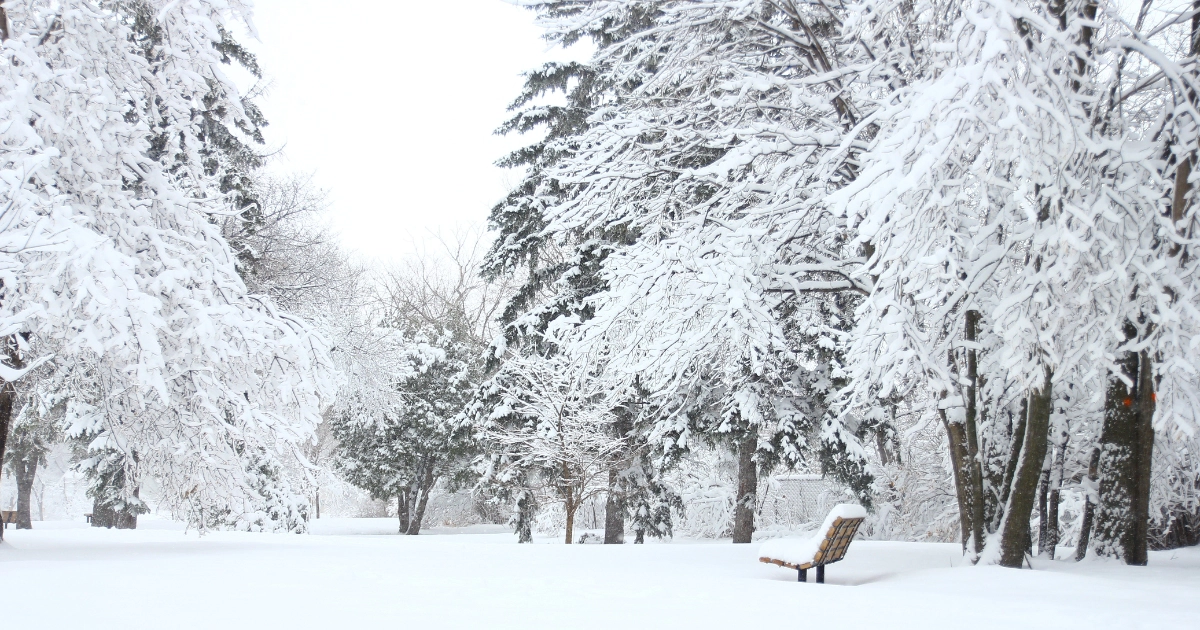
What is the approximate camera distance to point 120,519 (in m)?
18.0

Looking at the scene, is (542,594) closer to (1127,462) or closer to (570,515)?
(1127,462)

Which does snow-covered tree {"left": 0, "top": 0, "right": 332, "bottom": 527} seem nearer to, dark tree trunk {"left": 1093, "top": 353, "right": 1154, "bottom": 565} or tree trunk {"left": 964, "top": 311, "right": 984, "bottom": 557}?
tree trunk {"left": 964, "top": 311, "right": 984, "bottom": 557}

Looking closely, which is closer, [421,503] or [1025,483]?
[1025,483]

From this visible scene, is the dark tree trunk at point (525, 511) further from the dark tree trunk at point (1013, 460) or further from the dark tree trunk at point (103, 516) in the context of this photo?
the dark tree trunk at point (103, 516)

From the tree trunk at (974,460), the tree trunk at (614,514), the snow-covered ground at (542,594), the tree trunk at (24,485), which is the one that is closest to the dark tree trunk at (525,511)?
the tree trunk at (614,514)

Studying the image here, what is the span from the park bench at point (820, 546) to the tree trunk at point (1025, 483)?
4.08 feet

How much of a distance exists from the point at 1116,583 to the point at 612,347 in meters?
4.83

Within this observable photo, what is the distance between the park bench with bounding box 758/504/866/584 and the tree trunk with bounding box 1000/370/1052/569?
124 cm

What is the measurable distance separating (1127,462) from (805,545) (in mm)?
3215

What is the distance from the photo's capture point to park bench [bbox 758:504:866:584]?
254 inches

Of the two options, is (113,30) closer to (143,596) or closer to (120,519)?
(143,596)

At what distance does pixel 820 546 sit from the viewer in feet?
21.1

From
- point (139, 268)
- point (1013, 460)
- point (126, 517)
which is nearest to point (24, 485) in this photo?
point (126, 517)

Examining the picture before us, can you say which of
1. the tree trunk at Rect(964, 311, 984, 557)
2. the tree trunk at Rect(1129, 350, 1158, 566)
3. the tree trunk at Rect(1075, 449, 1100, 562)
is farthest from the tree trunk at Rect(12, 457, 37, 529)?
the tree trunk at Rect(1129, 350, 1158, 566)
